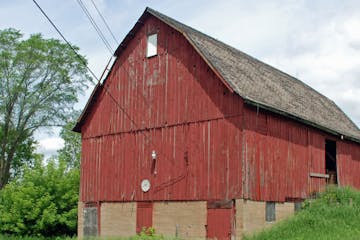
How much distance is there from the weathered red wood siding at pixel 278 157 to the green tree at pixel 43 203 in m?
11.2

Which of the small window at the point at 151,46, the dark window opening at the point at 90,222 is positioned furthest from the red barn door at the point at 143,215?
the small window at the point at 151,46

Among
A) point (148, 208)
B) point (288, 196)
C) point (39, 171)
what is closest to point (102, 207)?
point (148, 208)

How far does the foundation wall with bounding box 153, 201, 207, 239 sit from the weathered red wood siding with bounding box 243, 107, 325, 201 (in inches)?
82.9

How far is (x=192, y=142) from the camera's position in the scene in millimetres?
21766

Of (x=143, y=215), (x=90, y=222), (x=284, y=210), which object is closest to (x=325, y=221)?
(x=284, y=210)

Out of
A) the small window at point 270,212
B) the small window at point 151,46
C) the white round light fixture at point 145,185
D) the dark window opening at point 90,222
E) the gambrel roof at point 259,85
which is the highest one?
the small window at point 151,46

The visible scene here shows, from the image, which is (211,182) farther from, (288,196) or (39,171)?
(39,171)

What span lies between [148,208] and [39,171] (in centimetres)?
908

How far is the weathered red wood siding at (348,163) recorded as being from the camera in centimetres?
2712

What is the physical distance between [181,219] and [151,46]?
297 inches

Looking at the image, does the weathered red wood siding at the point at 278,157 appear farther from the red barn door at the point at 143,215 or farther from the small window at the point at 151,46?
the small window at the point at 151,46

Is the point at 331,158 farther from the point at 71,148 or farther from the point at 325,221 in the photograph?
the point at 71,148

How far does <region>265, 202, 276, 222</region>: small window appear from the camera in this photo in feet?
69.1

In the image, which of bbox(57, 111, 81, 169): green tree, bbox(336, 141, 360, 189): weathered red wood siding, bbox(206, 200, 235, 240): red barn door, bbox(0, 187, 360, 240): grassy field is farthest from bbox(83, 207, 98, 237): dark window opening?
bbox(57, 111, 81, 169): green tree
